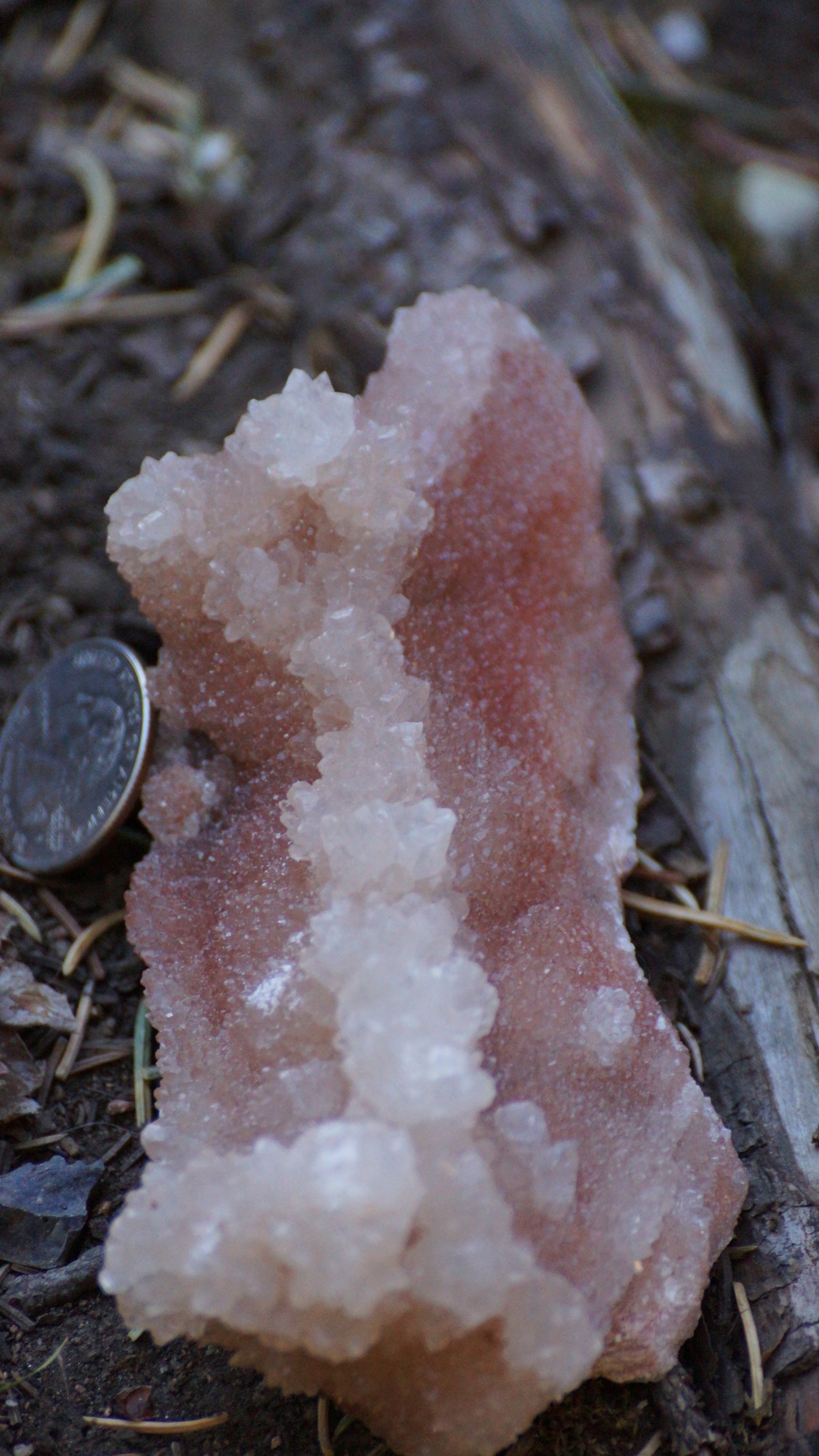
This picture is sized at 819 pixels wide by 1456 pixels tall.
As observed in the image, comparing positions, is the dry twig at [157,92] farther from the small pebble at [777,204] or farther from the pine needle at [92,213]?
the small pebble at [777,204]

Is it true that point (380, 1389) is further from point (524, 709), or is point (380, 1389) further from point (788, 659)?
point (788, 659)

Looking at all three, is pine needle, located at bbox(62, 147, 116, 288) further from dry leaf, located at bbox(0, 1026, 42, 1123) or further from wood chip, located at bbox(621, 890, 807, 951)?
wood chip, located at bbox(621, 890, 807, 951)

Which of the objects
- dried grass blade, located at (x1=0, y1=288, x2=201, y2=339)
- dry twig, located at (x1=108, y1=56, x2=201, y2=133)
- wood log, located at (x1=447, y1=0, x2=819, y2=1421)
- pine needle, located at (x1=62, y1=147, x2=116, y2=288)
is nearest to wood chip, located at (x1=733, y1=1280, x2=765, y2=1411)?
wood log, located at (x1=447, y1=0, x2=819, y2=1421)

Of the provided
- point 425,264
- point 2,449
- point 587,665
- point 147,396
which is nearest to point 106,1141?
point 587,665

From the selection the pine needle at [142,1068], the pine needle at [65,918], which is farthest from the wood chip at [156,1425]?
the pine needle at [65,918]

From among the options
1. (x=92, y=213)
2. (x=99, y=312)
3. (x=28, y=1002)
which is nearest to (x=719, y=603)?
(x=28, y=1002)

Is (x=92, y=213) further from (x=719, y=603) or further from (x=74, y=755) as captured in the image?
(x=719, y=603)

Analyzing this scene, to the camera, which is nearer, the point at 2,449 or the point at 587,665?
the point at 587,665

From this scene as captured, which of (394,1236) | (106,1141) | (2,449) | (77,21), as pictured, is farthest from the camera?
(77,21)
